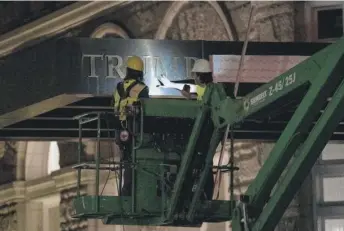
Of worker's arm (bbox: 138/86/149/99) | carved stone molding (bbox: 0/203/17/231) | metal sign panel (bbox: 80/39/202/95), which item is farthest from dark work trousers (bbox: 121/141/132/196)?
carved stone molding (bbox: 0/203/17/231)

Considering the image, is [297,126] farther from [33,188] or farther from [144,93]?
[33,188]

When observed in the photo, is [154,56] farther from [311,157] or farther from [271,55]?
[311,157]

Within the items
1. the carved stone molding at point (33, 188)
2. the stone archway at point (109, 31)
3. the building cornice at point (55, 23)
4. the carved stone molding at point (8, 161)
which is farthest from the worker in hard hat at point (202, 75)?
the carved stone molding at point (8, 161)

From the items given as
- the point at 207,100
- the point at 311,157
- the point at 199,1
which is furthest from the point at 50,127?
the point at 311,157

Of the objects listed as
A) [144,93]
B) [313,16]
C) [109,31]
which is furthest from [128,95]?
[109,31]

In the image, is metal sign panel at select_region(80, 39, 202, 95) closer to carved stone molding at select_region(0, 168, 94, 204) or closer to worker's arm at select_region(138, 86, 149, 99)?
worker's arm at select_region(138, 86, 149, 99)

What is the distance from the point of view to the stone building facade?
18219 mm

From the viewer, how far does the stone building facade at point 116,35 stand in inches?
717

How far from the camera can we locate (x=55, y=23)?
22688 mm

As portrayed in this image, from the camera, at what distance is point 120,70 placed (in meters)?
15.8

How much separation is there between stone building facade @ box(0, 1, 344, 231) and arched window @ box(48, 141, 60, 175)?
1.0 inches

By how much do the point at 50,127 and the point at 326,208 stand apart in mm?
4604

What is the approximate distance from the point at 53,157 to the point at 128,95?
49.0ft

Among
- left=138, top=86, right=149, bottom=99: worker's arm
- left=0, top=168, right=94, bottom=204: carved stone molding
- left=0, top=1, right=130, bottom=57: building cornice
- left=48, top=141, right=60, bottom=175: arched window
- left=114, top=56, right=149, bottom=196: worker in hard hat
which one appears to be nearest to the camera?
left=114, top=56, right=149, bottom=196: worker in hard hat
